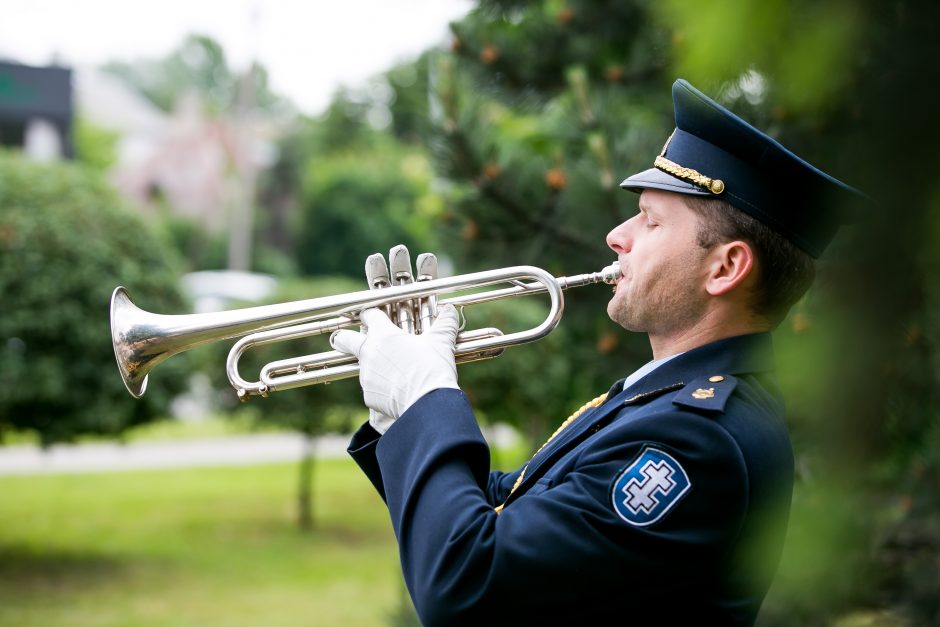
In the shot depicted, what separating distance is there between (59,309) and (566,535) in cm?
651

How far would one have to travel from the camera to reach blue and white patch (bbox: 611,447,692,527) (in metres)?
1.53

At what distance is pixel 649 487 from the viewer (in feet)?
5.08

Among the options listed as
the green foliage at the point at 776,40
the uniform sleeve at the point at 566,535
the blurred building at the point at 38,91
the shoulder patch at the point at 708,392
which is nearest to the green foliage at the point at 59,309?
the uniform sleeve at the point at 566,535

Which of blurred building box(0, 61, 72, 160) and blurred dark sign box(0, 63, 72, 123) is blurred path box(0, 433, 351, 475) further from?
blurred dark sign box(0, 63, 72, 123)

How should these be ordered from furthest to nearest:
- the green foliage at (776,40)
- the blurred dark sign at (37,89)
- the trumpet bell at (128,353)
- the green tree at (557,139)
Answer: the blurred dark sign at (37,89)
the green tree at (557,139)
the trumpet bell at (128,353)
the green foliage at (776,40)

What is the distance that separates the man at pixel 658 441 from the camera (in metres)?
1.53

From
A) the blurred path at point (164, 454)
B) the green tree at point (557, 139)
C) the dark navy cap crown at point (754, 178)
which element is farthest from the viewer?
the blurred path at point (164, 454)

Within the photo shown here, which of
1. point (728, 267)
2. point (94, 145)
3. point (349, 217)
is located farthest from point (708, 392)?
point (94, 145)

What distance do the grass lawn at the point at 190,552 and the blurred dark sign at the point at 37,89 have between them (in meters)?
6.38

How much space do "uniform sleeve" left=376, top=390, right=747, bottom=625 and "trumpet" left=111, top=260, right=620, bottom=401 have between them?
1.36 feet

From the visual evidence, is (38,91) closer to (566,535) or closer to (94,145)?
(566,535)

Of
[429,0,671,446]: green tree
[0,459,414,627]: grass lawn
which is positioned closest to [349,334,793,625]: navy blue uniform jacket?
[429,0,671,446]: green tree

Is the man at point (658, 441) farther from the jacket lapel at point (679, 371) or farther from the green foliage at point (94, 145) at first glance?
the green foliage at point (94, 145)

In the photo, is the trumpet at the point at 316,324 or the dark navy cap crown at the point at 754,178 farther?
the trumpet at the point at 316,324
